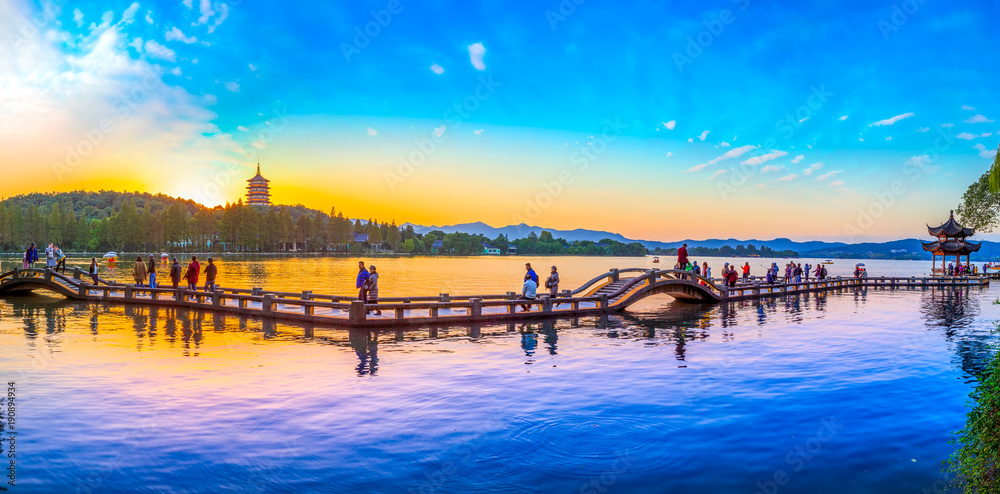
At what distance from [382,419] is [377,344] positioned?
305 inches

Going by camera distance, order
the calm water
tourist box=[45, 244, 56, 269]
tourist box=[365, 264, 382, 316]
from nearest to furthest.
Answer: the calm water → tourist box=[365, 264, 382, 316] → tourist box=[45, 244, 56, 269]

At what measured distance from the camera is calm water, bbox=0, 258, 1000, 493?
25.2ft

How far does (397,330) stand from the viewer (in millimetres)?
Result: 20172

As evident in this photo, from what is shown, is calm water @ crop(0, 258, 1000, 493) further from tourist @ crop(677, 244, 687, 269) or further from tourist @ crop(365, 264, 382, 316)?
tourist @ crop(677, 244, 687, 269)

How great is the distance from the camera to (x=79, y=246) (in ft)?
468

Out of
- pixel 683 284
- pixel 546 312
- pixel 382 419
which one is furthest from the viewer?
pixel 683 284

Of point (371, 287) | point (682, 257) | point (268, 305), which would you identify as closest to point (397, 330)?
point (371, 287)

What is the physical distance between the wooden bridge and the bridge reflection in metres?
0.65

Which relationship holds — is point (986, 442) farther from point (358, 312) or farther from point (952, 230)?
point (952, 230)

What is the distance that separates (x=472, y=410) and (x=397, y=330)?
10.2m

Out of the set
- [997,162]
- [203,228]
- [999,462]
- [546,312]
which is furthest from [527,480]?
[203,228]

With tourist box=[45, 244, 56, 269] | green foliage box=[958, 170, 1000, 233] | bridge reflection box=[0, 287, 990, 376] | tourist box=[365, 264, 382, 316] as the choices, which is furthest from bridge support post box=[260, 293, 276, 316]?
green foliage box=[958, 170, 1000, 233]

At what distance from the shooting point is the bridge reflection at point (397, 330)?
17141mm

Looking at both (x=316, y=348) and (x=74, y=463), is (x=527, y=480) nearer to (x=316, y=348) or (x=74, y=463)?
(x=74, y=463)
